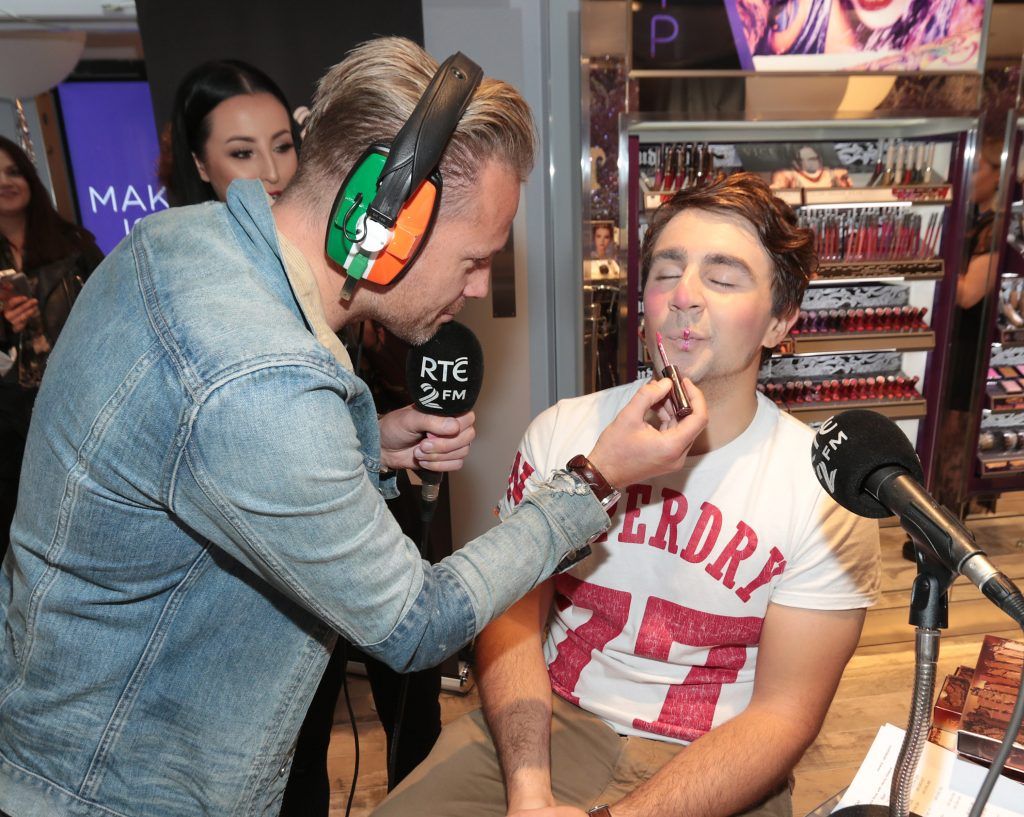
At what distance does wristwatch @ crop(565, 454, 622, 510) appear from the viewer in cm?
Answer: 108

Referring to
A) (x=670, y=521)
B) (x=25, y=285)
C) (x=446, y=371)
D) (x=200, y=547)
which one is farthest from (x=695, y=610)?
(x=25, y=285)

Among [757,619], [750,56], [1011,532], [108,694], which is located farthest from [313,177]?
[1011,532]

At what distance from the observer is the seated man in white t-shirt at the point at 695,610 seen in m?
1.37

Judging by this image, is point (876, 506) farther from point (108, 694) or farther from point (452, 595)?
point (108, 694)

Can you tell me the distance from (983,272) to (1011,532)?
4.85 feet

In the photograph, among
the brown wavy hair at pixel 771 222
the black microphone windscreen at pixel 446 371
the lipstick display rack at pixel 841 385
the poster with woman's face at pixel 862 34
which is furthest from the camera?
the lipstick display rack at pixel 841 385

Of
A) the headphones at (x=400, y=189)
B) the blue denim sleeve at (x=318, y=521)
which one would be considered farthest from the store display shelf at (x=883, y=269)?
the blue denim sleeve at (x=318, y=521)

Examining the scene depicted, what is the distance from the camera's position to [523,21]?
9.64 ft

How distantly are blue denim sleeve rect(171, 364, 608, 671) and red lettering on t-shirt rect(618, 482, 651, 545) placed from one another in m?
0.60

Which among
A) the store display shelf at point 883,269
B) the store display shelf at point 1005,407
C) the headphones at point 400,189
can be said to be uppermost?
the headphones at point 400,189

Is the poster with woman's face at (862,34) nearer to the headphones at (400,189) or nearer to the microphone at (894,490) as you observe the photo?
the headphones at (400,189)

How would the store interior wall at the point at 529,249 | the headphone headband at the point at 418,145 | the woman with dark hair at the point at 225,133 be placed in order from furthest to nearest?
1. the store interior wall at the point at 529,249
2. the woman with dark hair at the point at 225,133
3. the headphone headband at the point at 418,145

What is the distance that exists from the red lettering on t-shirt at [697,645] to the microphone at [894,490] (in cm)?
65

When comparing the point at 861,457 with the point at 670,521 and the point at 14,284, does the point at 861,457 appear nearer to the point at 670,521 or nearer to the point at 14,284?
the point at 670,521
